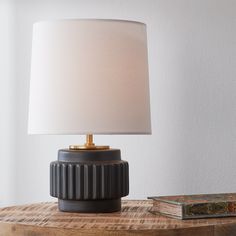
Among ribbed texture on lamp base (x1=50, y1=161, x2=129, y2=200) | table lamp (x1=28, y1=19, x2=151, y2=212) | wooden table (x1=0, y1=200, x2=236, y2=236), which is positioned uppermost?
table lamp (x1=28, y1=19, x2=151, y2=212)

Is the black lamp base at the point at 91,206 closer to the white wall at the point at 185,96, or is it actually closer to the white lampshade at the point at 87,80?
the white lampshade at the point at 87,80

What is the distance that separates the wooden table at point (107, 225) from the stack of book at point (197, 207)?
0.06 ft

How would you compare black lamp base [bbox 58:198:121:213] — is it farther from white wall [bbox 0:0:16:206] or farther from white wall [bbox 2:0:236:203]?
white wall [bbox 0:0:16:206]

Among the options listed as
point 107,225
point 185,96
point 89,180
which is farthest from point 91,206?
point 185,96

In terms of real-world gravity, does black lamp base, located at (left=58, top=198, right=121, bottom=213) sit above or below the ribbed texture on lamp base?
below

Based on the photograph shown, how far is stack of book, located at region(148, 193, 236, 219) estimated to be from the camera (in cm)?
136

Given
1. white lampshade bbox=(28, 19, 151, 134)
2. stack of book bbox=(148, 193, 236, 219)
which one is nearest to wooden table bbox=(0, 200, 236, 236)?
stack of book bbox=(148, 193, 236, 219)

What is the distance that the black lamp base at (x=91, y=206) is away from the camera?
147 cm

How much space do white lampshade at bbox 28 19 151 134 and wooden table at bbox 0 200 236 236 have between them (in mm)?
184

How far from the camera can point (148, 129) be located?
149 cm

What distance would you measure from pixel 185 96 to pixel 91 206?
0.46m

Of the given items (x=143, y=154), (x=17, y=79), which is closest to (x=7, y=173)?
(x=17, y=79)

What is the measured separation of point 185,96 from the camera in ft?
5.80

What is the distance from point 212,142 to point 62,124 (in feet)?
1.61
